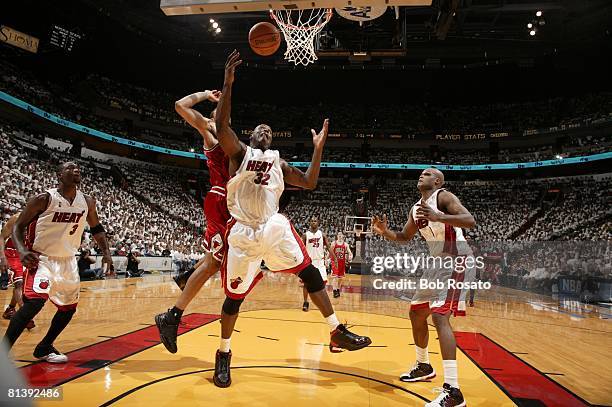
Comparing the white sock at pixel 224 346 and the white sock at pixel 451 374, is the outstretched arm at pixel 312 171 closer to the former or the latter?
the white sock at pixel 224 346

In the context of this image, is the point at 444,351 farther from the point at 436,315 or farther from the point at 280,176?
the point at 280,176

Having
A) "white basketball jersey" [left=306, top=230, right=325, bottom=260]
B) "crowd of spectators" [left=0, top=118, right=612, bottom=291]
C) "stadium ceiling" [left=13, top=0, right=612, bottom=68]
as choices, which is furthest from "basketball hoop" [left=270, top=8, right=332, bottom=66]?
"crowd of spectators" [left=0, top=118, right=612, bottom=291]

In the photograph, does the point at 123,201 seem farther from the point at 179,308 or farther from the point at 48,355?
the point at 179,308

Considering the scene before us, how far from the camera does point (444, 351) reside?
3.59m

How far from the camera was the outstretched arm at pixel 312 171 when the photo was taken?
152 inches

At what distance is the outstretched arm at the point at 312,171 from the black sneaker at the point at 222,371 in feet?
5.62

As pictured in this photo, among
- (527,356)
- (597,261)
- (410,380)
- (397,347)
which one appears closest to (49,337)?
(410,380)

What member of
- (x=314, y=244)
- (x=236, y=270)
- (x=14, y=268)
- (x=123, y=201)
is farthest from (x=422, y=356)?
(x=123, y=201)

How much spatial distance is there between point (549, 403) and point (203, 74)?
3021cm

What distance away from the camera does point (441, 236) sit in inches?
159

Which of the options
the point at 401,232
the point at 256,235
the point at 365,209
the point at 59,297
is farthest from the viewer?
the point at 365,209

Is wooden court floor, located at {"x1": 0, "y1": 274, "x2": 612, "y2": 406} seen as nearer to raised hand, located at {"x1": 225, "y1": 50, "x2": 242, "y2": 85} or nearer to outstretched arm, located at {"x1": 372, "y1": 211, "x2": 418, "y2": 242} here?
outstretched arm, located at {"x1": 372, "y1": 211, "x2": 418, "y2": 242}

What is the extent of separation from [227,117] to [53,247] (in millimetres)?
2338

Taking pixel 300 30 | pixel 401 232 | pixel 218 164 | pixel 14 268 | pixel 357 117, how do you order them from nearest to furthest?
pixel 401 232 → pixel 218 164 → pixel 14 268 → pixel 300 30 → pixel 357 117
